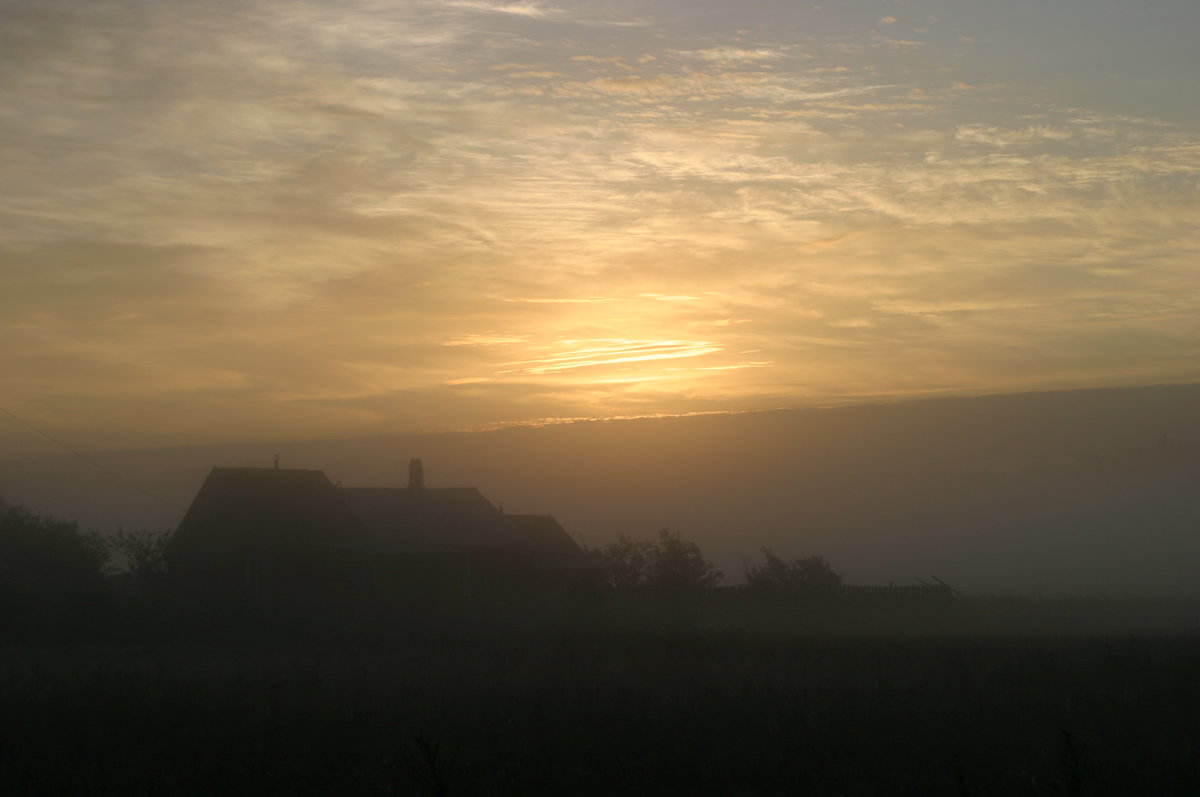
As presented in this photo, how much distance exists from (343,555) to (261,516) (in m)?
4.10

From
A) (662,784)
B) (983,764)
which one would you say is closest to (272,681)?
(662,784)

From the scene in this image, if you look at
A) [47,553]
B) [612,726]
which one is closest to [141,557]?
[47,553]

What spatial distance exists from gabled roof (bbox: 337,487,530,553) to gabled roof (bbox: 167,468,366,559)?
1666 millimetres

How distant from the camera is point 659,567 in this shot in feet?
179

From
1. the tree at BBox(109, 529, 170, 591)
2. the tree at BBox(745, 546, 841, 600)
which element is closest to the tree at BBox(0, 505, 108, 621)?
the tree at BBox(109, 529, 170, 591)

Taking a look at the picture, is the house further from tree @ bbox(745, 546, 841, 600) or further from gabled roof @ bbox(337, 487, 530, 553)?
tree @ bbox(745, 546, 841, 600)

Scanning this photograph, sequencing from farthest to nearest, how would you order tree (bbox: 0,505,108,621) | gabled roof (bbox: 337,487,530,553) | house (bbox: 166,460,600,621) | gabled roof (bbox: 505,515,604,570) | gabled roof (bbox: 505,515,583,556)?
gabled roof (bbox: 505,515,583,556) < gabled roof (bbox: 505,515,604,570) < gabled roof (bbox: 337,487,530,553) < house (bbox: 166,460,600,621) < tree (bbox: 0,505,108,621)

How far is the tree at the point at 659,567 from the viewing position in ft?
167

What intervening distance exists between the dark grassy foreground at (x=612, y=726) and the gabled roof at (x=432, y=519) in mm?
25151

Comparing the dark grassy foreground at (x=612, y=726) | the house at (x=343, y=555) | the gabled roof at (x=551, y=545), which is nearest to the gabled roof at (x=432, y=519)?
the house at (x=343, y=555)

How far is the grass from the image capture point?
11797 millimetres

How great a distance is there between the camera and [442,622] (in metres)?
37.7

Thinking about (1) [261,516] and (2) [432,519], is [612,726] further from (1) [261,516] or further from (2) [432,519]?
(2) [432,519]

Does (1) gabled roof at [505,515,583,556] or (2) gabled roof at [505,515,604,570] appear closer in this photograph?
(2) gabled roof at [505,515,604,570]
